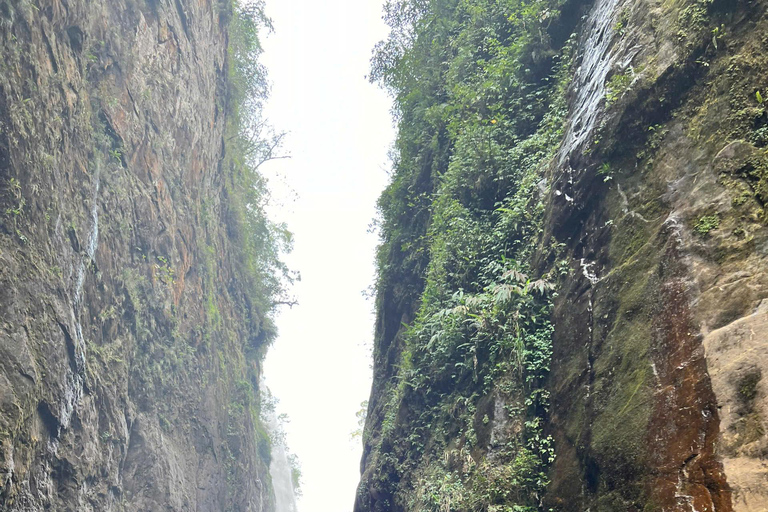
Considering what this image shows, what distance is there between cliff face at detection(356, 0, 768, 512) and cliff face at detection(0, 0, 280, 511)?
6.25 metres

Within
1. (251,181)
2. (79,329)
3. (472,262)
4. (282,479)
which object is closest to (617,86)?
(472,262)

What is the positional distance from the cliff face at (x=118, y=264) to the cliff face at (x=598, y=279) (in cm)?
625

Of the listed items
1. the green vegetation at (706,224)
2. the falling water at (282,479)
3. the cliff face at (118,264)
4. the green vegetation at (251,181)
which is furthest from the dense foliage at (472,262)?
the falling water at (282,479)

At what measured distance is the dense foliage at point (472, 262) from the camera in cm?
693

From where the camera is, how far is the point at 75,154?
10.2 m

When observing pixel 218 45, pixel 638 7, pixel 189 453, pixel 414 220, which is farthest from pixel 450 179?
pixel 218 45

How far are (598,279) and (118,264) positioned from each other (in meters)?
11.2

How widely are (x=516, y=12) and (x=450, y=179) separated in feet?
14.4

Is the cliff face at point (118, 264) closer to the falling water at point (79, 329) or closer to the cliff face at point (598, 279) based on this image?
the falling water at point (79, 329)

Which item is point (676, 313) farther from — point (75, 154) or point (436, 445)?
point (75, 154)

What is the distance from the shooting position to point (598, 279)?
6.06 m

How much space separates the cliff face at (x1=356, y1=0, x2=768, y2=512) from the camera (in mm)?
4168

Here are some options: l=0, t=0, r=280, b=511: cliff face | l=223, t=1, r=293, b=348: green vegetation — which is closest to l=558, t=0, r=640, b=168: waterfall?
l=0, t=0, r=280, b=511: cliff face

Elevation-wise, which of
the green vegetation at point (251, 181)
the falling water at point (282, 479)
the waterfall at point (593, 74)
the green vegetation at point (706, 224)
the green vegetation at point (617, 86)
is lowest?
the falling water at point (282, 479)
